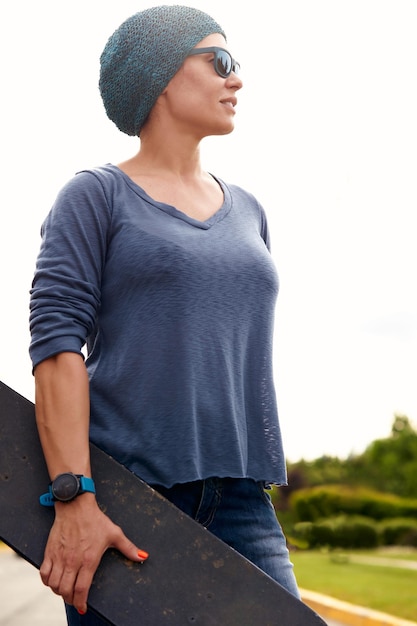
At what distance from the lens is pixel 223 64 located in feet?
8.76

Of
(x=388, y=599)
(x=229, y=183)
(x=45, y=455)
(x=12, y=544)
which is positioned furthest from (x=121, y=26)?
(x=388, y=599)

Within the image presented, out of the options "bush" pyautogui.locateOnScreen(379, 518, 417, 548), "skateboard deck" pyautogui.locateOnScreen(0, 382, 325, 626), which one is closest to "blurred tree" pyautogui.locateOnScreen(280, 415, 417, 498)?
"bush" pyautogui.locateOnScreen(379, 518, 417, 548)

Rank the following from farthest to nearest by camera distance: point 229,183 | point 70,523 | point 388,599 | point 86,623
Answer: point 388,599 → point 229,183 → point 86,623 → point 70,523

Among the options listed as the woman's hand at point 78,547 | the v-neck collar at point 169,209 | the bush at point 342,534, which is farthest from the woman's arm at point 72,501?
the bush at point 342,534

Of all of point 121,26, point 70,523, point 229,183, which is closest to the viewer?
point 70,523

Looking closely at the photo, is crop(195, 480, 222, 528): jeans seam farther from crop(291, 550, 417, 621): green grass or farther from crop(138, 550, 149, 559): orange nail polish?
crop(291, 550, 417, 621): green grass

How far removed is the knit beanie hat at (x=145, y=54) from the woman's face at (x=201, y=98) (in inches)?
1.2

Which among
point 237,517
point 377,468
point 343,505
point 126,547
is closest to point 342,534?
point 343,505

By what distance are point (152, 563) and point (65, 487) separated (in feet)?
0.85

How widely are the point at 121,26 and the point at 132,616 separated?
1535mm

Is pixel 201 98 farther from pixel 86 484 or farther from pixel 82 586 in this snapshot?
pixel 82 586

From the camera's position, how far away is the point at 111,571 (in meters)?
2.19

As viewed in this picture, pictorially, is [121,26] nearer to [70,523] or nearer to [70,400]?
[70,400]

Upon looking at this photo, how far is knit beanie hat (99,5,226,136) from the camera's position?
2.65 metres
